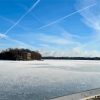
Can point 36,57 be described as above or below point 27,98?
above

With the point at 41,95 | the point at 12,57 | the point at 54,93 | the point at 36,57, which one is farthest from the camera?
the point at 36,57

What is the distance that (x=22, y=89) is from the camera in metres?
12.6

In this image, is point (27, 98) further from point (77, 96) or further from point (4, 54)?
point (4, 54)

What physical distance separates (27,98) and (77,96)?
2.01m

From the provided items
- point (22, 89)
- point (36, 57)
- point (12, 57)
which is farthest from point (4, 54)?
point (22, 89)

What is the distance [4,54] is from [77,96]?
306 ft

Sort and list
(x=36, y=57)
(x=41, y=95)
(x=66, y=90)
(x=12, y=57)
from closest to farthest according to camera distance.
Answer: (x=41, y=95) → (x=66, y=90) → (x=12, y=57) → (x=36, y=57)

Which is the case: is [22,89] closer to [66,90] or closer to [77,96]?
[66,90]

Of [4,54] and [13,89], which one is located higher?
[4,54]

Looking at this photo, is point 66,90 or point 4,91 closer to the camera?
point 4,91

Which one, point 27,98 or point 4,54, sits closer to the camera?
point 27,98

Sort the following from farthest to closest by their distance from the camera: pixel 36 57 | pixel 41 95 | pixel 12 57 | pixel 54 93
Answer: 1. pixel 36 57
2. pixel 12 57
3. pixel 54 93
4. pixel 41 95

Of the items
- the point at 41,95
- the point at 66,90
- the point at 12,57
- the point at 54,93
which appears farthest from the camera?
the point at 12,57

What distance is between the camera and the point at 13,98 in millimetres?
10320
